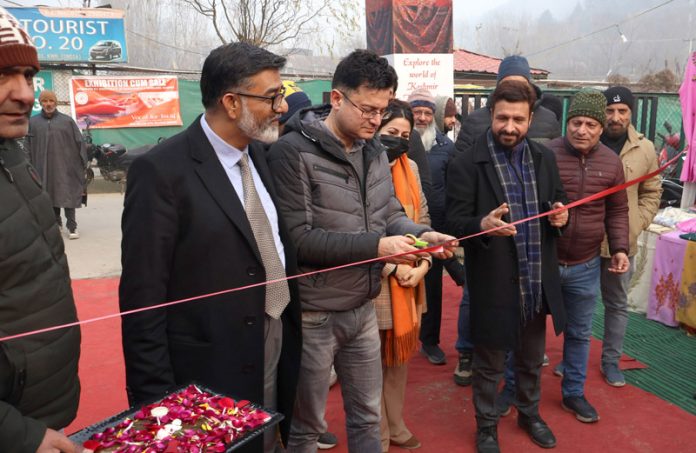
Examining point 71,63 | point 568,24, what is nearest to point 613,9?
point 568,24

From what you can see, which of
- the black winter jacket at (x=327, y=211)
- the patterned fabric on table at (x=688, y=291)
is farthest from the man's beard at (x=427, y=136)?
the patterned fabric on table at (x=688, y=291)

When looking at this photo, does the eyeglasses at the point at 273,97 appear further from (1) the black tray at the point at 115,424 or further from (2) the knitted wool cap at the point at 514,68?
(2) the knitted wool cap at the point at 514,68

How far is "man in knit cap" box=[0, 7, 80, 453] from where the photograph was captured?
146 centimetres

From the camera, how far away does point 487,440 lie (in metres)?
3.30

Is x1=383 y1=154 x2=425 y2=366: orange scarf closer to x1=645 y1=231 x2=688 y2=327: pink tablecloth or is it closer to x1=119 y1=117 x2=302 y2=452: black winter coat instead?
x1=119 y1=117 x2=302 y2=452: black winter coat

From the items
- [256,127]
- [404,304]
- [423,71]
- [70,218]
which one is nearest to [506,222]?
[404,304]

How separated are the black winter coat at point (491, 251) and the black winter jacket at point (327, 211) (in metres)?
0.71

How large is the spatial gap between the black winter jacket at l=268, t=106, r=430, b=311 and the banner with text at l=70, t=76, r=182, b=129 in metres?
13.0

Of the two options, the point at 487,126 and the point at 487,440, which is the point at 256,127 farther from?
the point at 487,126

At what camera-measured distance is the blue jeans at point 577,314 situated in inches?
143

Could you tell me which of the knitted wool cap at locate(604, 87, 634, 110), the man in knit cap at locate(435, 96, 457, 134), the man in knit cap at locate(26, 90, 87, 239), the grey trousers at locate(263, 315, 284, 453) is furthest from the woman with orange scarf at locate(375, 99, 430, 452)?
the man in knit cap at locate(26, 90, 87, 239)

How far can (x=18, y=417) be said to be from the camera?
55.7 inches

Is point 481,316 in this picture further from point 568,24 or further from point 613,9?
point 613,9

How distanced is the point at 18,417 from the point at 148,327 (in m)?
0.52
